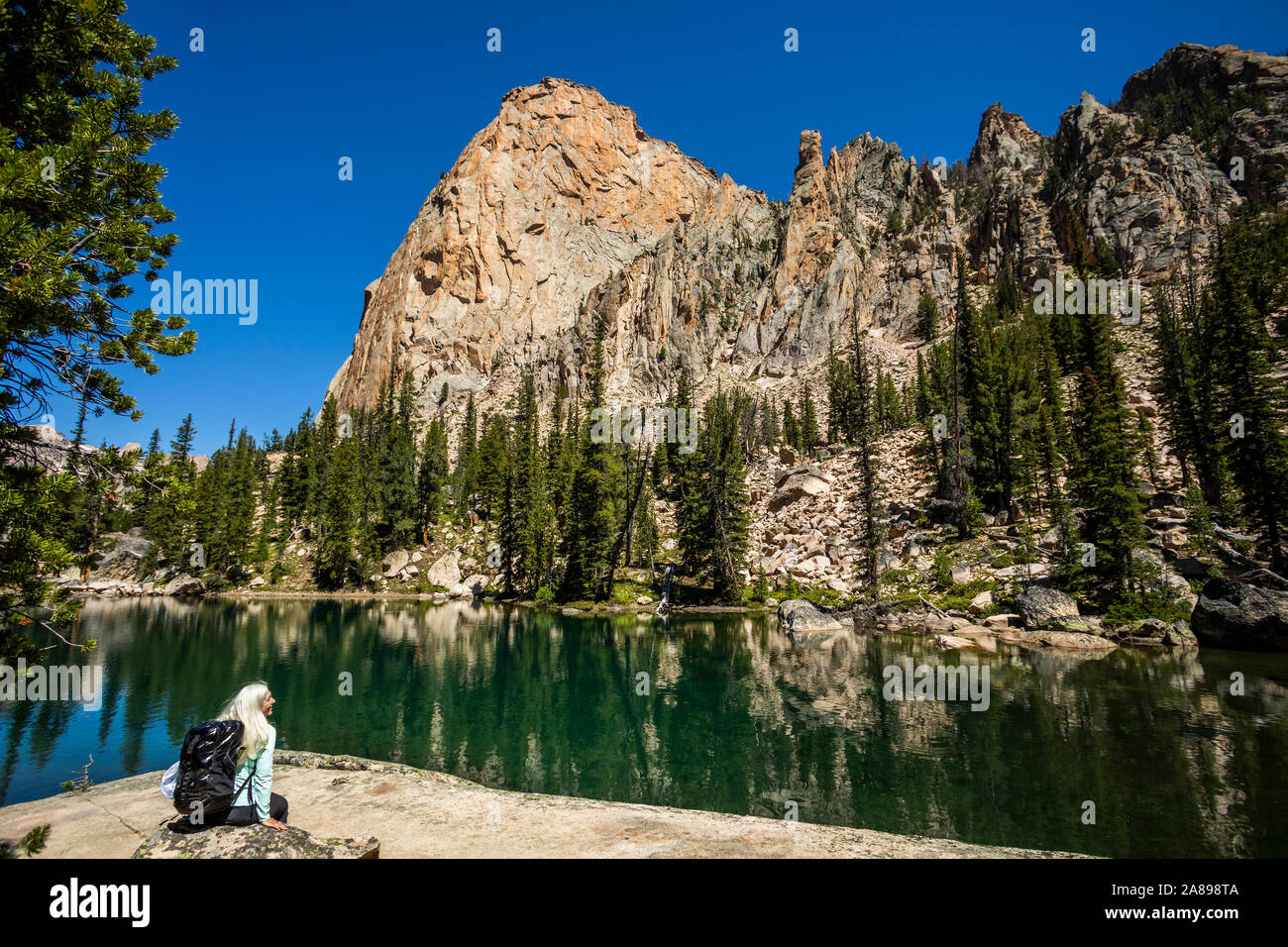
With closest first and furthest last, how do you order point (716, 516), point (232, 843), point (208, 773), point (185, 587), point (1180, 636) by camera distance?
point (232, 843) → point (208, 773) → point (1180, 636) → point (716, 516) → point (185, 587)

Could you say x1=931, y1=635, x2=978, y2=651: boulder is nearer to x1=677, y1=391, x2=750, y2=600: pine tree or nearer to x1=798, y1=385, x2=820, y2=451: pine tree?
x1=677, y1=391, x2=750, y2=600: pine tree

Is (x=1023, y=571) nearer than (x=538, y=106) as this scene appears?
Yes

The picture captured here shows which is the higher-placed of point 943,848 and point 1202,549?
point 1202,549

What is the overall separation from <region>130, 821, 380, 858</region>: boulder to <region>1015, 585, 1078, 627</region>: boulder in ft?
141

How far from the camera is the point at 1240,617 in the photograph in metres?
29.5

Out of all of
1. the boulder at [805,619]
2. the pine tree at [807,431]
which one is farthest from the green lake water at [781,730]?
the pine tree at [807,431]

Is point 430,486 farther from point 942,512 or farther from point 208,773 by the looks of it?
point 208,773

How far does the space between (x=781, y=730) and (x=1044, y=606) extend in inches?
1095

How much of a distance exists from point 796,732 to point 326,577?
73.8 meters

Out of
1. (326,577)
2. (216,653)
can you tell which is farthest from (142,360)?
(326,577)

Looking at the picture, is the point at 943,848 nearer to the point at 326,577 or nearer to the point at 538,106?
the point at 326,577

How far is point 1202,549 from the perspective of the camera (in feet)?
121

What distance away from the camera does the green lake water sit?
13.5 m

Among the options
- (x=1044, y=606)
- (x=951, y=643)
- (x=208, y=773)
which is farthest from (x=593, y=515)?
(x=208, y=773)
